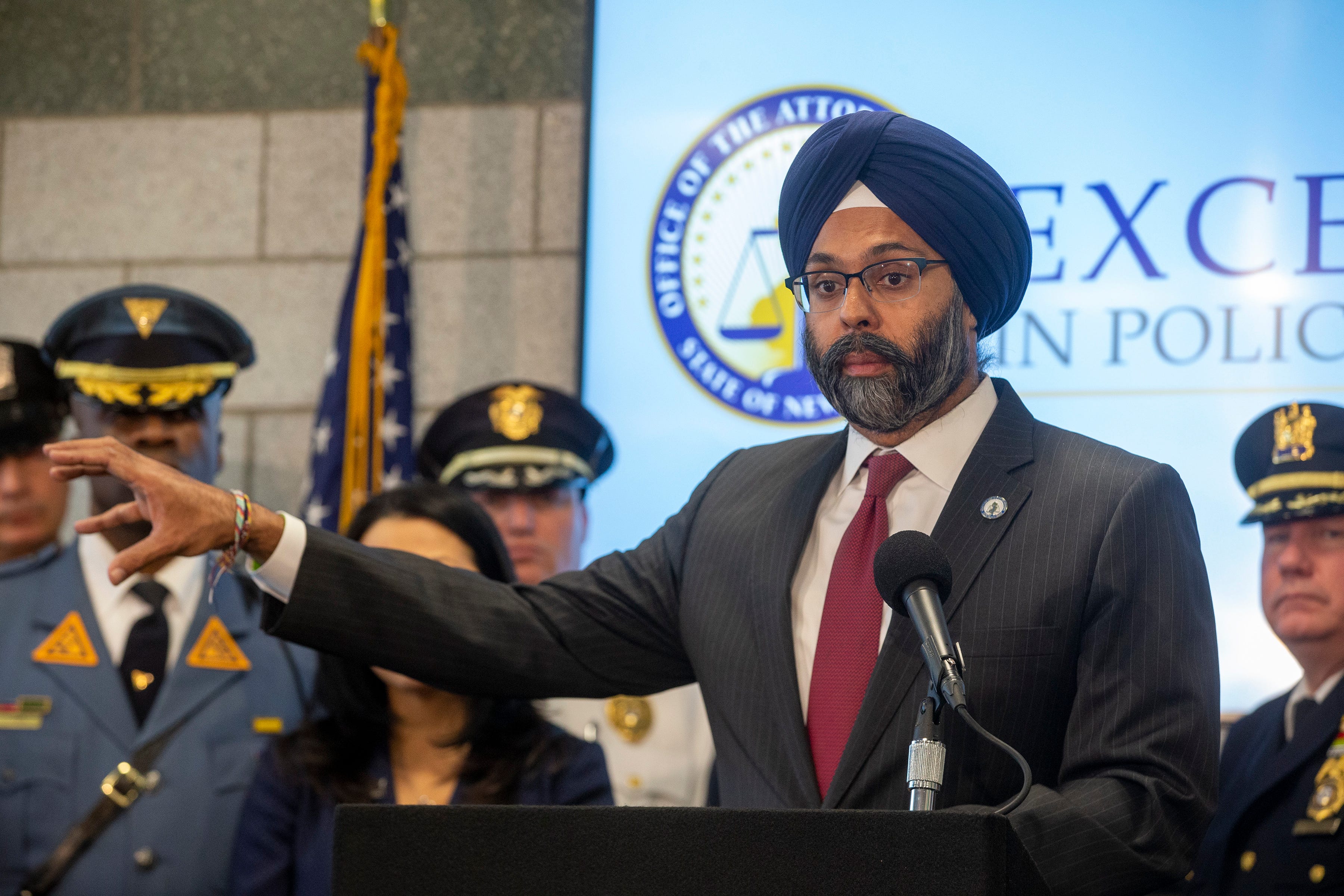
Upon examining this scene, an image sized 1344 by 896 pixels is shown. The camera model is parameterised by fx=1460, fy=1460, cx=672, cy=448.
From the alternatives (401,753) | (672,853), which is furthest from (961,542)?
(401,753)

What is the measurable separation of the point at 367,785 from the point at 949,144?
155cm

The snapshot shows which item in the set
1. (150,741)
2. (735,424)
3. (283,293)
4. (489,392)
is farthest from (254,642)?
(283,293)

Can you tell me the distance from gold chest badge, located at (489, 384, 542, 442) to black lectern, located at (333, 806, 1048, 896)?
95.4 inches

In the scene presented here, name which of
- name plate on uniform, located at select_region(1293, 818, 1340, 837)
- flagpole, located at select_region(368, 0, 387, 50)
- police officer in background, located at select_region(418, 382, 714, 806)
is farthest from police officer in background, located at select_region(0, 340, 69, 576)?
name plate on uniform, located at select_region(1293, 818, 1340, 837)

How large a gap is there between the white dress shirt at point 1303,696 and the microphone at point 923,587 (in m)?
2.11

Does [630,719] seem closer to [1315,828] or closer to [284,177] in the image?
[1315,828]

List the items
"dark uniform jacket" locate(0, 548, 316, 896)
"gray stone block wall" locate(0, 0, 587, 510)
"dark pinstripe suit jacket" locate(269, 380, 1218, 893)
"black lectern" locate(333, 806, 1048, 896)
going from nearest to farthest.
A: "black lectern" locate(333, 806, 1048, 896) < "dark pinstripe suit jacket" locate(269, 380, 1218, 893) < "dark uniform jacket" locate(0, 548, 316, 896) < "gray stone block wall" locate(0, 0, 587, 510)

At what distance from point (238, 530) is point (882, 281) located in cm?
85

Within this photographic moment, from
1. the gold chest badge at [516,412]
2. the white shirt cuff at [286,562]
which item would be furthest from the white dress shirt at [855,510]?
the gold chest badge at [516,412]

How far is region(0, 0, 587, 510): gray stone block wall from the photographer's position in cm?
467

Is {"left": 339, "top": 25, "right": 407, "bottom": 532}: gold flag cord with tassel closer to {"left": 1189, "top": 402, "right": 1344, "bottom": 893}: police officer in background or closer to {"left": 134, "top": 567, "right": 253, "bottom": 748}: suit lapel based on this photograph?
{"left": 134, "top": 567, "right": 253, "bottom": 748}: suit lapel

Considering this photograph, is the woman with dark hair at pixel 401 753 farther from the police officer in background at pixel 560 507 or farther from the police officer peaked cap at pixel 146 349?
the police officer peaked cap at pixel 146 349

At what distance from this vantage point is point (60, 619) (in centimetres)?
305

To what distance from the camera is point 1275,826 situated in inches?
121
